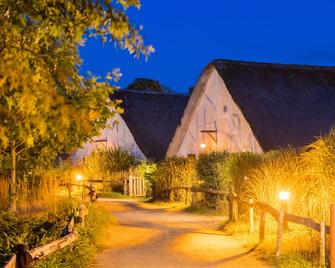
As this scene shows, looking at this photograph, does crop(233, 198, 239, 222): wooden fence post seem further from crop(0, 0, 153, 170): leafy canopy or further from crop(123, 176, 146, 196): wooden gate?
crop(123, 176, 146, 196): wooden gate

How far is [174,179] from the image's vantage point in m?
24.8

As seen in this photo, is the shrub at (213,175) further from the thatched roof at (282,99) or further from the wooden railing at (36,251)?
the wooden railing at (36,251)

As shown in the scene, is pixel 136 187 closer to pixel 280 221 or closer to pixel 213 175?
pixel 213 175

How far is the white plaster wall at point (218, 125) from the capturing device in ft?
86.5

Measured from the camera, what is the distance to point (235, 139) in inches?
1060

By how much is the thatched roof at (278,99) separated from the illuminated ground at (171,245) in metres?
7.97

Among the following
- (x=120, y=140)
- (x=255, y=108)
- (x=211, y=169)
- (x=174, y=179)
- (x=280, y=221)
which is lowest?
(x=280, y=221)

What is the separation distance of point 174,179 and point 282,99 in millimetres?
6919

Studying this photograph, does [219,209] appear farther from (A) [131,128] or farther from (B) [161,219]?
(A) [131,128]

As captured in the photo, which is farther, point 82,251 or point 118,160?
point 118,160

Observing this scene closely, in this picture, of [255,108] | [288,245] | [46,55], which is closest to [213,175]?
[255,108]

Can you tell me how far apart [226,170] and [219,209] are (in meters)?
1.47

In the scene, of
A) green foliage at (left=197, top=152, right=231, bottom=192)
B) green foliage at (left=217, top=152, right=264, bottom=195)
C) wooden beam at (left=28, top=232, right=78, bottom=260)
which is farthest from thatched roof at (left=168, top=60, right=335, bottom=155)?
wooden beam at (left=28, top=232, right=78, bottom=260)

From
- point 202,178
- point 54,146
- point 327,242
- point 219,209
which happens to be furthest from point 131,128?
point 327,242
